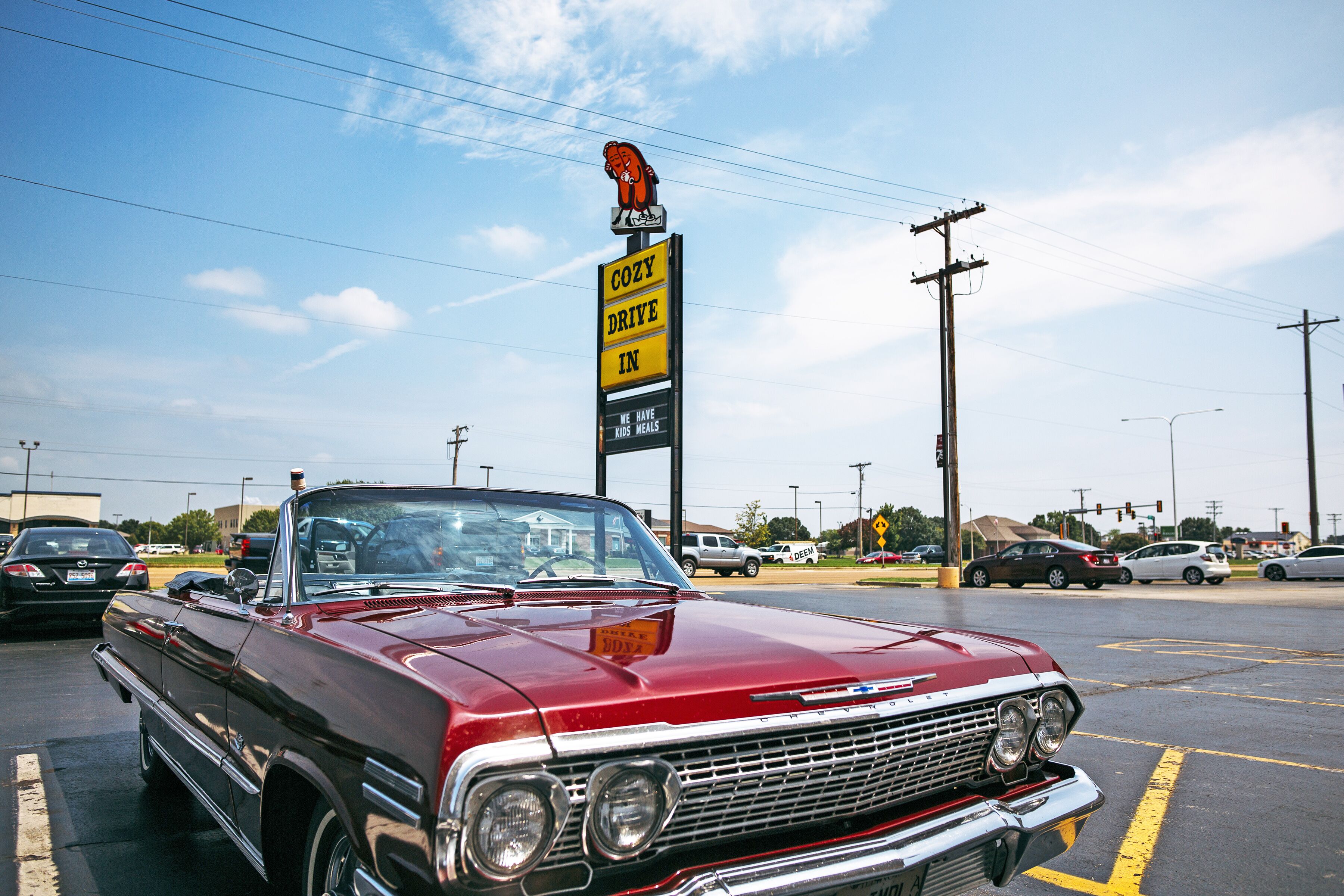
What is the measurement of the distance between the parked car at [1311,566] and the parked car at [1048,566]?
29.0 feet

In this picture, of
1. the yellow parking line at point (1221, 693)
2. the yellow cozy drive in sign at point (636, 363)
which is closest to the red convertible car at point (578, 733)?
the yellow parking line at point (1221, 693)

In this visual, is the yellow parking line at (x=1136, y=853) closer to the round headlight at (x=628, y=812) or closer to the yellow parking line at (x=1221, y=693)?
the round headlight at (x=628, y=812)

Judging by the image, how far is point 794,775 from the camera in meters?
1.98

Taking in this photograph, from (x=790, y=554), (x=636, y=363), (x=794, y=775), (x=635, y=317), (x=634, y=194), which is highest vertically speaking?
(x=634, y=194)

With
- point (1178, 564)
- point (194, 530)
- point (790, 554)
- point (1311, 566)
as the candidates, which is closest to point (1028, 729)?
point (1178, 564)

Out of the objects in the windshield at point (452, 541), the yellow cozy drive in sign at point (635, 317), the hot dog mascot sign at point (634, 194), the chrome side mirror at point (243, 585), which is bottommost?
the chrome side mirror at point (243, 585)

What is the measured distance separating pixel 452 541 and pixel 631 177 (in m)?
13.1

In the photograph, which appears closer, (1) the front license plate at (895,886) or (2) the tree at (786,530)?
(1) the front license plate at (895,886)

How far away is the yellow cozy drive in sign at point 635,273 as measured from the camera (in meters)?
13.8

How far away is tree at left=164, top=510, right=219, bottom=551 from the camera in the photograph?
125938mm

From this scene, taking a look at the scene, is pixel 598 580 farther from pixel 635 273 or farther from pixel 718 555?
pixel 718 555

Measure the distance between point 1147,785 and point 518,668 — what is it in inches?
158

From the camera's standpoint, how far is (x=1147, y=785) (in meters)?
4.60

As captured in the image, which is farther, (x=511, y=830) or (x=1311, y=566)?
(x=1311, y=566)
